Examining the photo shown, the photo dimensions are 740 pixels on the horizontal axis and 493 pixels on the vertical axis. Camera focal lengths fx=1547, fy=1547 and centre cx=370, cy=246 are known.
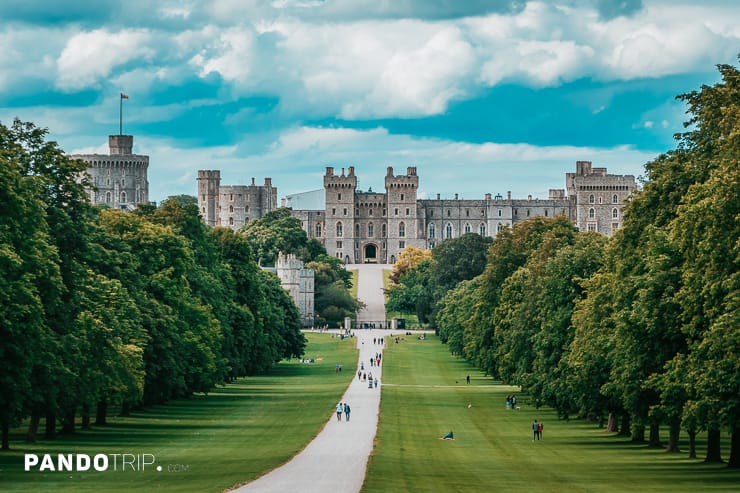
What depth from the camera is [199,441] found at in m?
41.6

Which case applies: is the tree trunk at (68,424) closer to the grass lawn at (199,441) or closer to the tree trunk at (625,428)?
the grass lawn at (199,441)

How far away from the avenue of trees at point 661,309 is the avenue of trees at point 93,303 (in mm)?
12551

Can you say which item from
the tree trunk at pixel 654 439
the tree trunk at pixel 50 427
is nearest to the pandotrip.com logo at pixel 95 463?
the tree trunk at pixel 50 427

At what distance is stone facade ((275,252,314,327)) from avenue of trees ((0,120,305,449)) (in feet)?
236

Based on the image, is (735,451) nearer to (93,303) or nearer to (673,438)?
(673,438)

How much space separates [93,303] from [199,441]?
4681 mm

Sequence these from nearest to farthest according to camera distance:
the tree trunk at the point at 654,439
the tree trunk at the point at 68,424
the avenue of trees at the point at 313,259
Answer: the tree trunk at the point at 654,439 → the tree trunk at the point at 68,424 → the avenue of trees at the point at 313,259

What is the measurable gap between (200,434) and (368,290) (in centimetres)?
13093

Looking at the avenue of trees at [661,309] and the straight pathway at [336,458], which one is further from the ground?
the avenue of trees at [661,309]

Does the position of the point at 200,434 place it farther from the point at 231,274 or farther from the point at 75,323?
the point at 231,274

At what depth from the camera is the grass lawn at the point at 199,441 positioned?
99.1 ft


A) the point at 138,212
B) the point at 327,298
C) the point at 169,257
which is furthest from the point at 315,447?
the point at 327,298

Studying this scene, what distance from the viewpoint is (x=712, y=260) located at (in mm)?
30609

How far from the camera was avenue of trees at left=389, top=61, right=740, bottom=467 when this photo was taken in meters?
30.3
